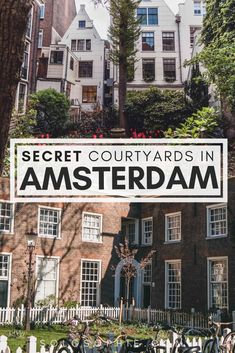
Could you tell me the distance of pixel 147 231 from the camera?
24.4 m

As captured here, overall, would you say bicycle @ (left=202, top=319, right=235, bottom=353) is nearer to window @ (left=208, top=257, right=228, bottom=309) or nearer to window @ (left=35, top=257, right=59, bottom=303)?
window @ (left=208, top=257, right=228, bottom=309)

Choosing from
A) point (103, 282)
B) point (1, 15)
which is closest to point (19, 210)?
point (103, 282)

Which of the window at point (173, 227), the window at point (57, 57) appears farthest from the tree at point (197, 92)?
the window at point (173, 227)

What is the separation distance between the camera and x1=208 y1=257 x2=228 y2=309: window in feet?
62.6

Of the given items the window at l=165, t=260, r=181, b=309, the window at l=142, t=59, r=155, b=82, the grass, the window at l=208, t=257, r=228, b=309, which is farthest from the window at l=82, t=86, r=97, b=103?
the grass

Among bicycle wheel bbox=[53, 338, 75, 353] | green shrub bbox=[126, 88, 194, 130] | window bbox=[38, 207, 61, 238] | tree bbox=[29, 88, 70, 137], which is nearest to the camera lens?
bicycle wheel bbox=[53, 338, 75, 353]

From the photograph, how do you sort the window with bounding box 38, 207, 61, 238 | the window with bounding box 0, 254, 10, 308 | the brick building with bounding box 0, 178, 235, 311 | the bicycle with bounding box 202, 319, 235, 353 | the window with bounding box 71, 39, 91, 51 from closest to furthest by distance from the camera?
1. the bicycle with bounding box 202, 319, 235, 353
2. the window with bounding box 0, 254, 10, 308
3. the brick building with bounding box 0, 178, 235, 311
4. the window with bounding box 38, 207, 61, 238
5. the window with bounding box 71, 39, 91, 51

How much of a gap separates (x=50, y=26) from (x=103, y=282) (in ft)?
129

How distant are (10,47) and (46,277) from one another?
63.9 feet

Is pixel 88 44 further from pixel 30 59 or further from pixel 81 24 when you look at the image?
pixel 30 59

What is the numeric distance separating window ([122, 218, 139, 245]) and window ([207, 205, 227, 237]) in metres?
5.34

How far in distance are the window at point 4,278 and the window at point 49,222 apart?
6.69ft

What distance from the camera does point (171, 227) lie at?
894 inches

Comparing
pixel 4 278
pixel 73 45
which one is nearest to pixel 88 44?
pixel 73 45
